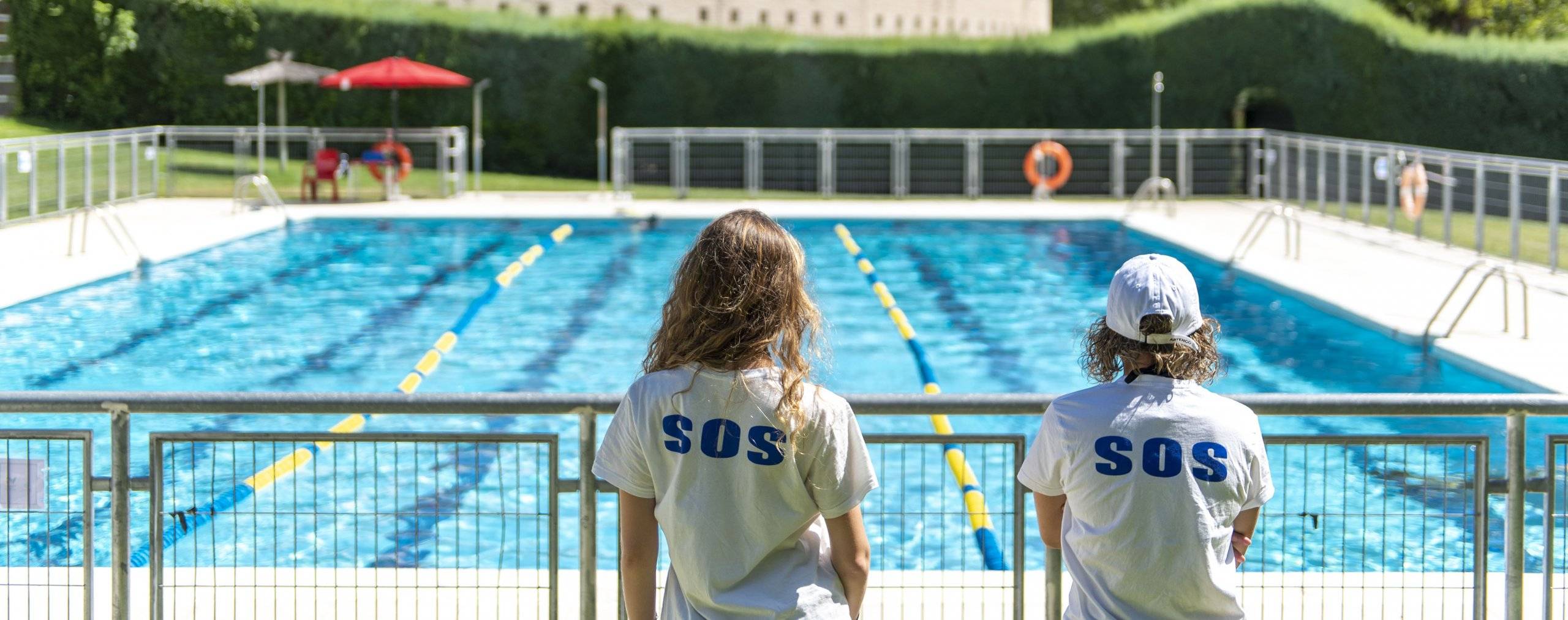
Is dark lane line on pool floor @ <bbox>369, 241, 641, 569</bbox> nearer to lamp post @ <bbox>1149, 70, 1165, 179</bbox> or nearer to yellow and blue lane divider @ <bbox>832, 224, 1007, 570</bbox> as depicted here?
yellow and blue lane divider @ <bbox>832, 224, 1007, 570</bbox>

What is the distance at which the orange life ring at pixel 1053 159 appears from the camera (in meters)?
24.9

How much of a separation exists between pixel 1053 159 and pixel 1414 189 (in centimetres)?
748

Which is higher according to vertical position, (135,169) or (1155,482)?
(135,169)

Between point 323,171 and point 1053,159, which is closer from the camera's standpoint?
point 323,171

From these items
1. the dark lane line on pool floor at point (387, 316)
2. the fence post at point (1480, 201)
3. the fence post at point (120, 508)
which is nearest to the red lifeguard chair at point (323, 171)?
the dark lane line on pool floor at point (387, 316)

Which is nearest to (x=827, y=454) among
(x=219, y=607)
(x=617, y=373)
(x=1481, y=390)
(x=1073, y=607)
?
(x=1073, y=607)

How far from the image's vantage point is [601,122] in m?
25.2

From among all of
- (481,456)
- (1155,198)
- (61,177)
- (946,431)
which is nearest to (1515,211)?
(1155,198)

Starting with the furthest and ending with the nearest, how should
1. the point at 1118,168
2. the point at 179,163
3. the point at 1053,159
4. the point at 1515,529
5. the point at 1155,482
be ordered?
the point at 1118,168
the point at 1053,159
the point at 179,163
the point at 1515,529
the point at 1155,482

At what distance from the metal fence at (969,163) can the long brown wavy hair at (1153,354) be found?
19395 mm

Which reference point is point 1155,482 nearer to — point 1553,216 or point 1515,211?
point 1553,216

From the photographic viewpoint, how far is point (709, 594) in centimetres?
291

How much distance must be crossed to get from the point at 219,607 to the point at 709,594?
7.72 feet

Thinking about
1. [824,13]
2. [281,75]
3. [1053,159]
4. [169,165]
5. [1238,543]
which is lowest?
[1238,543]
